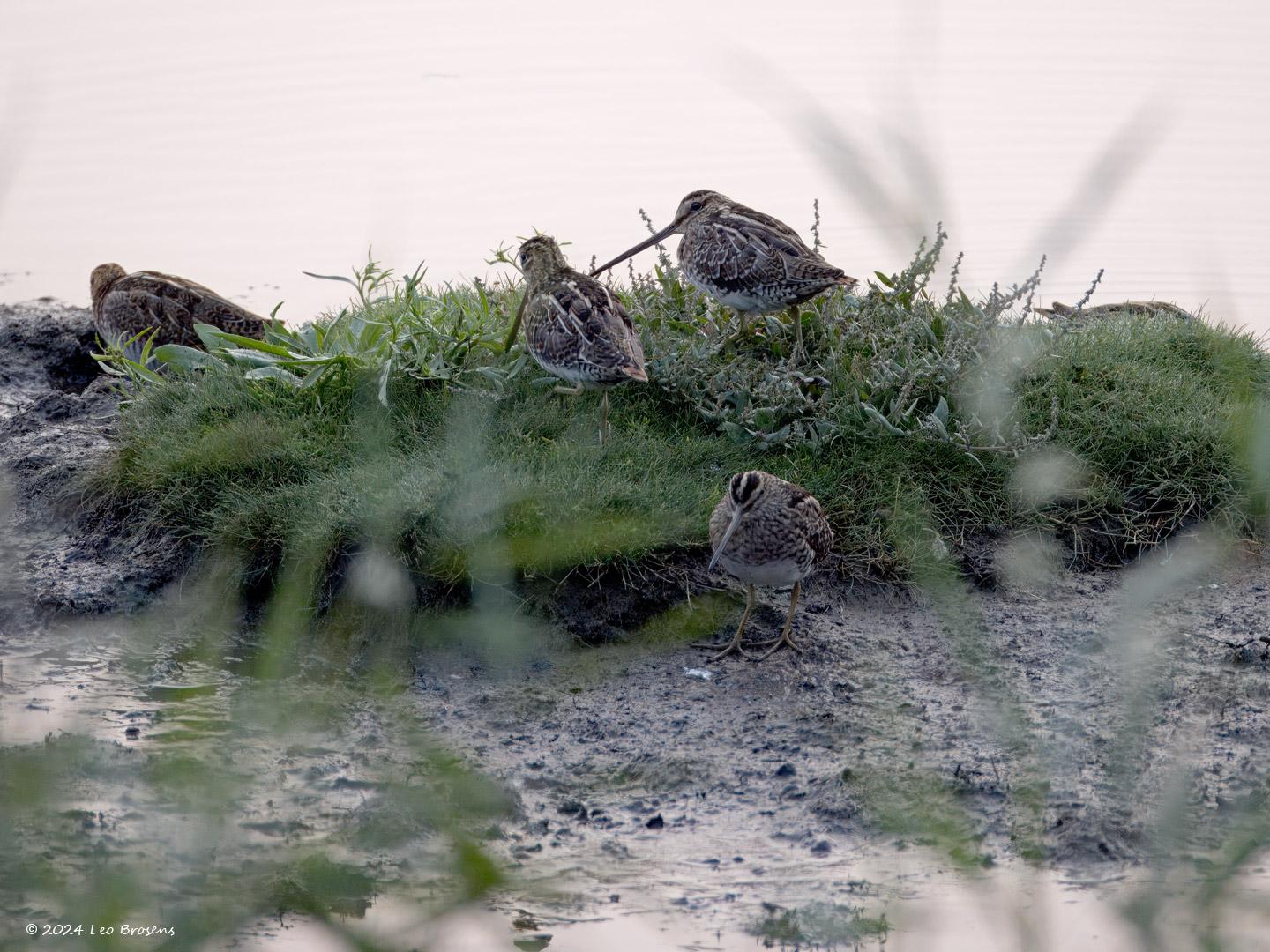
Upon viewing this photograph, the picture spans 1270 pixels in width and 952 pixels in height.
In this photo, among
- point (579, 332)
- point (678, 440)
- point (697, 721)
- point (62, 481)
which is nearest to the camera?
point (697, 721)

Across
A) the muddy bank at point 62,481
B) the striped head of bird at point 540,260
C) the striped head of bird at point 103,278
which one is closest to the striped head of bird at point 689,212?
the striped head of bird at point 540,260

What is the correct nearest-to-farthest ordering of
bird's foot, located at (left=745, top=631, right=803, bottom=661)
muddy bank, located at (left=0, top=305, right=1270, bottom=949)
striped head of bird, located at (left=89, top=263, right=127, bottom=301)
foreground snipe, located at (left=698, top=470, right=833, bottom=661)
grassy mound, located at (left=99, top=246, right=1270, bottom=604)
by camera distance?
muddy bank, located at (left=0, top=305, right=1270, bottom=949), foreground snipe, located at (left=698, top=470, right=833, bottom=661), bird's foot, located at (left=745, top=631, right=803, bottom=661), grassy mound, located at (left=99, top=246, right=1270, bottom=604), striped head of bird, located at (left=89, top=263, right=127, bottom=301)

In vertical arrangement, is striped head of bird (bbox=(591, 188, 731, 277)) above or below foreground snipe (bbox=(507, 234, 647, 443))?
above

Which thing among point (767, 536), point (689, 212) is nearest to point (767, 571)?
point (767, 536)

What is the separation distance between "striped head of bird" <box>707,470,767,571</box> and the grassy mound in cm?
47

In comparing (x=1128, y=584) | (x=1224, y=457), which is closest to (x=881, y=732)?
(x=1128, y=584)

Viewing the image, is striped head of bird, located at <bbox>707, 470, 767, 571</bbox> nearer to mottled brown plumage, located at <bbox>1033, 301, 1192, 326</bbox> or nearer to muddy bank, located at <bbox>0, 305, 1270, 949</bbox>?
muddy bank, located at <bbox>0, 305, 1270, 949</bbox>

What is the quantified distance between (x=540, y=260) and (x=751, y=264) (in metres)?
1.03

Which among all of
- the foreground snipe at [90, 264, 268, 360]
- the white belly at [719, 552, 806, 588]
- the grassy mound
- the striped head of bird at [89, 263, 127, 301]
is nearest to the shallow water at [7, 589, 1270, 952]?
the grassy mound

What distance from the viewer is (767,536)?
16.1 feet

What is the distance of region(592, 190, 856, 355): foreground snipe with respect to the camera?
20.2ft

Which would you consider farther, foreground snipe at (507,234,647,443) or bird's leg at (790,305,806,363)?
bird's leg at (790,305,806,363)

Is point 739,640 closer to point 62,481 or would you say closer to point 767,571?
point 767,571

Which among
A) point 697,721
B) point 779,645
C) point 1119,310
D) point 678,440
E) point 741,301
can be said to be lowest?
point 697,721
